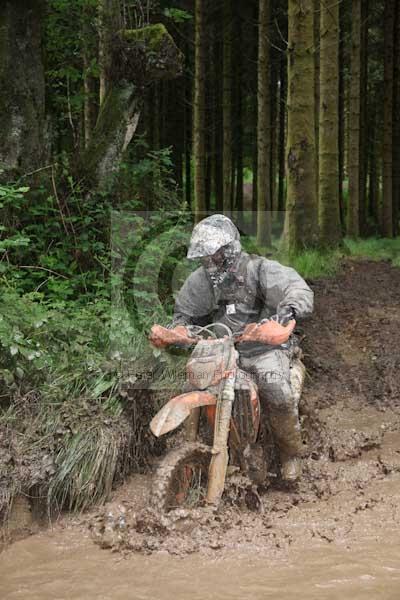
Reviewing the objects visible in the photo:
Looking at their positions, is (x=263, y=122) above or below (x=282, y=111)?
below

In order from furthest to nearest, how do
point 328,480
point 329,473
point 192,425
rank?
point 329,473, point 328,480, point 192,425

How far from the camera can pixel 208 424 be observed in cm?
479

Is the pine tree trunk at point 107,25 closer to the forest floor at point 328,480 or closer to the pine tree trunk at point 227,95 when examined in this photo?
the forest floor at point 328,480

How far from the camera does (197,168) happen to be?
539 inches

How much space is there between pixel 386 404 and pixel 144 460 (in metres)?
2.71

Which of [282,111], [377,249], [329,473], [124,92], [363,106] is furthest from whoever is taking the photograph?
[282,111]

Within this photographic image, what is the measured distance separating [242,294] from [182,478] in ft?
4.53

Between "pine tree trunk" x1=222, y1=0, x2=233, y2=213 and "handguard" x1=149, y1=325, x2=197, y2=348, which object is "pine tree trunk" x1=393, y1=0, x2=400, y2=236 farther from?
"handguard" x1=149, y1=325, x2=197, y2=348

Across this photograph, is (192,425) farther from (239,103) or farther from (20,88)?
(239,103)

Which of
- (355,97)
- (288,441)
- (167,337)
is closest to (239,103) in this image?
(355,97)

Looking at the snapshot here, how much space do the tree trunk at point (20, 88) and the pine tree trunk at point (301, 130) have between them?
401 cm

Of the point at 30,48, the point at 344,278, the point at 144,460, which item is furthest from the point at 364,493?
the point at 30,48

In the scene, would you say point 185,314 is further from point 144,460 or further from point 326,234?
point 326,234

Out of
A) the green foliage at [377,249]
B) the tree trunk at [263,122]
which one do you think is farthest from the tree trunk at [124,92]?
the tree trunk at [263,122]
